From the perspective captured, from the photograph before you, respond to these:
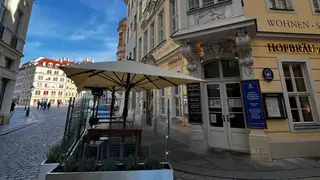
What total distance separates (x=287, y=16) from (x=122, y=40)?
763 inches

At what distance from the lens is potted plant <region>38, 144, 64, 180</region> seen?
9.32 feet

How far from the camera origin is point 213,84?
643 centimetres

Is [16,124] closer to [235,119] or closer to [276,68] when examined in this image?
[235,119]

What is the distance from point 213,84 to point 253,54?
72.5 inches

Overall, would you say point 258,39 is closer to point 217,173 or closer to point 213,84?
point 213,84

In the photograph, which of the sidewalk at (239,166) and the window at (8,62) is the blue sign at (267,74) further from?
the window at (8,62)

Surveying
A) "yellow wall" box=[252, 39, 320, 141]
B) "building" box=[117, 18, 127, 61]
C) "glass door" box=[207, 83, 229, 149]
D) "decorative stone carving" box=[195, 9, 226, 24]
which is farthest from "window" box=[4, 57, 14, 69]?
"yellow wall" box=[252, 39, 320, 141]

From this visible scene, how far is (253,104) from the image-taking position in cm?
533

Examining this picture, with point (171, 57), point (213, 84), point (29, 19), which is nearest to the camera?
A: point (213, 84)

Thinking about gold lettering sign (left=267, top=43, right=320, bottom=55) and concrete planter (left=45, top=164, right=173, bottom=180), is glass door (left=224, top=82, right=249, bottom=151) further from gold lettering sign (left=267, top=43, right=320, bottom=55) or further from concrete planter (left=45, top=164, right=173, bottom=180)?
concrete planter (left=45, top=164, right=173, bottom=180)

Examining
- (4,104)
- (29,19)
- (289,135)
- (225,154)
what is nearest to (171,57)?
(225,154)

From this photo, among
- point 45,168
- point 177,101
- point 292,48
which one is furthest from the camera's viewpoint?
point 177,101

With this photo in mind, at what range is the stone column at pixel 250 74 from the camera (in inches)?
196

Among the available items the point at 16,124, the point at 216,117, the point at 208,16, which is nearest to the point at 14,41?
the point at 16,124
